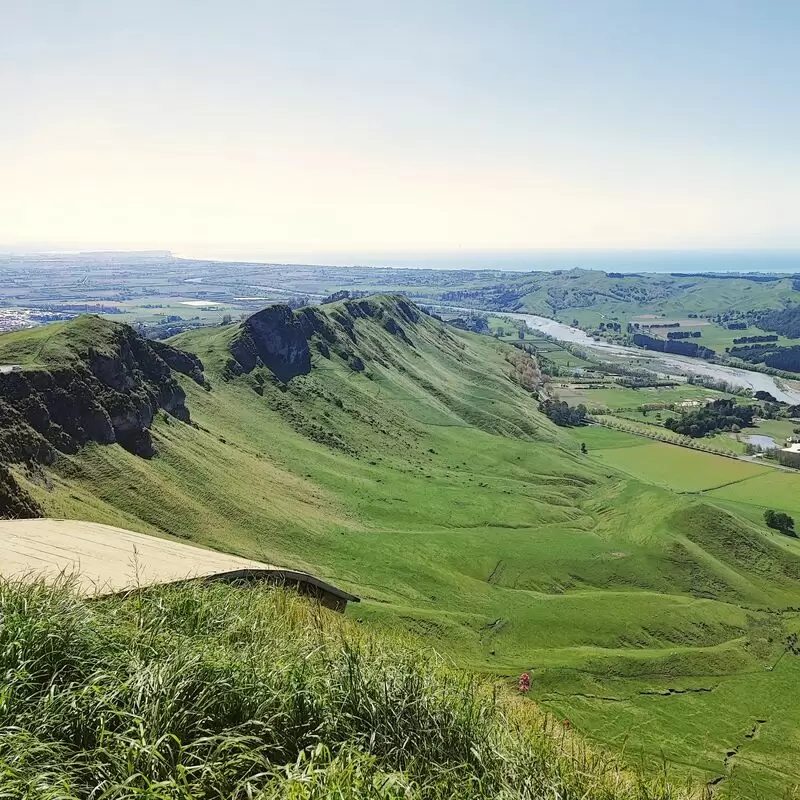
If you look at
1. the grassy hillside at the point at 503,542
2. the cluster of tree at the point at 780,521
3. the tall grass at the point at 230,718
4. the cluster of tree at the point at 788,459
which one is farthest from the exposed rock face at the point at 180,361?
the cluster of tree at the point at 788,459

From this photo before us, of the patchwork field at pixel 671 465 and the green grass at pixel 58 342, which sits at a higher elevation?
Result: the green grass at pixel 58 342

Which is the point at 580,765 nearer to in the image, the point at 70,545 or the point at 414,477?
the point at 70,545

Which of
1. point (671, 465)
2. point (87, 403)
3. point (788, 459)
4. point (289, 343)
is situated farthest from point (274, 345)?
point (788, 459)

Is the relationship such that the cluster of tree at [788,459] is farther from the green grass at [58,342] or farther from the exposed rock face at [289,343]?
the green grass at [58,342]

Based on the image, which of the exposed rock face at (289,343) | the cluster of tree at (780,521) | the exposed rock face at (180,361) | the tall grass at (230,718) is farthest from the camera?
the exposed rock face at (289,343)

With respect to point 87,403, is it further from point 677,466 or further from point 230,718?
point 677,466

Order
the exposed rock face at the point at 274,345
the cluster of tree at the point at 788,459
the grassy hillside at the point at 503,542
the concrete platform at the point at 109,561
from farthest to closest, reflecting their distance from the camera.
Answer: the cluster of tree at the point at 788,459 < the exposed rock face at the point at 274,345 < the grassy hillside at the point at 503,542 < the concrete platform at the point at 109,561

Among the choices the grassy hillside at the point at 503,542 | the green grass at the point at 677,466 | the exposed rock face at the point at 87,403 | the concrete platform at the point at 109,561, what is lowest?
the green grass at the point at 677,466
